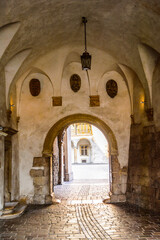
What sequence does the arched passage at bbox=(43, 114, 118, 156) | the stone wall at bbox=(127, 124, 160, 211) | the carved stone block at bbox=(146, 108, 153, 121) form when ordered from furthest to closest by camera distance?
1. the arched passage at bbox=(43, 114, 118, 156)
2. the carved stone block at bbox=(146, 108, 153, 121)
3. the stone wall at bbox=(127, 124, 160, 211)

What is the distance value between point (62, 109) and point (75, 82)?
1091mm

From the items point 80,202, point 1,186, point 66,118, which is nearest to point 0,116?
point 1,186

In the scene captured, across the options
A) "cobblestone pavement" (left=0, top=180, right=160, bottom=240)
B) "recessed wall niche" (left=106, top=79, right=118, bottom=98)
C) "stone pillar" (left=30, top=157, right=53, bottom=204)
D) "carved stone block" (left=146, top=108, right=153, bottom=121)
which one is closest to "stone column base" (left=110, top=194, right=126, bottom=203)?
"cobblestone pavement" (left=0, top=180, right=160, bottom=240)

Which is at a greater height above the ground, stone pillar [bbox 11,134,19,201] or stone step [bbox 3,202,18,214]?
stone pillar [bbox 11,134,19,201]

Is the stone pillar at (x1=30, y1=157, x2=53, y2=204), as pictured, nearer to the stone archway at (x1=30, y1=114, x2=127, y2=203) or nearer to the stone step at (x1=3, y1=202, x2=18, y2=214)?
the stone archway at (x1=30, y1=114, x2=127, y2=203)

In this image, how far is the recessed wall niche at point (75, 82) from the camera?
8.55 metres

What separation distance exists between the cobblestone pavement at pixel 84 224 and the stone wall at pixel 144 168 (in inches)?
16.9

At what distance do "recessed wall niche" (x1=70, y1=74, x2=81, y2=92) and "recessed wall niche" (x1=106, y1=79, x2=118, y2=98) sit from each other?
106cm

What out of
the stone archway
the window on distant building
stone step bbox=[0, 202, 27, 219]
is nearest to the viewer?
stone step bbox=[0, 202, 27, 219]

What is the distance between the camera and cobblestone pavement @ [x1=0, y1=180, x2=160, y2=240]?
478 cm

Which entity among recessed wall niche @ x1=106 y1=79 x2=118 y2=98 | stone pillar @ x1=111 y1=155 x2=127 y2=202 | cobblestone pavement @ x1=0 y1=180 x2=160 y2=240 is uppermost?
recessed wall niche @ x1=106 y1=79 x2=118 y2=98

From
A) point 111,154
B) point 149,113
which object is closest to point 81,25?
point 149,113

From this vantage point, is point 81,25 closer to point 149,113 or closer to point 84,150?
point 149,113

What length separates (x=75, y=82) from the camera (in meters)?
8.55
